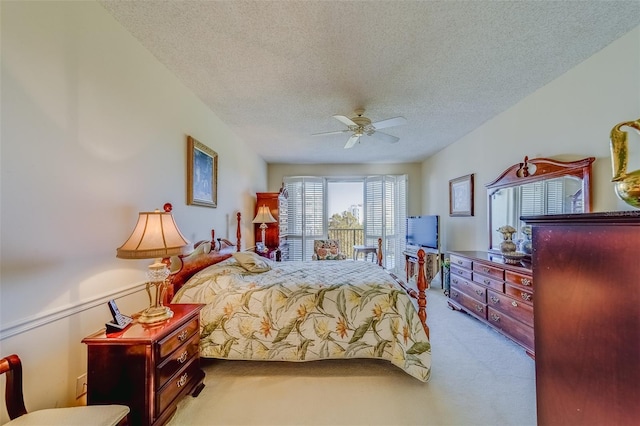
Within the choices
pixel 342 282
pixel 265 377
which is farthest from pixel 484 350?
pixel 265 377

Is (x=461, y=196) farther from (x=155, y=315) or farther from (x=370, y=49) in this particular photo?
(x=155, y=315)

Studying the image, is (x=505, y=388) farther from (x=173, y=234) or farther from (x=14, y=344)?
(x=14, y=344)

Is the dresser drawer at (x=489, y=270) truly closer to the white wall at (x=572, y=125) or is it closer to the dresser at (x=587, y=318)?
the white wall at (x=572, y=125)

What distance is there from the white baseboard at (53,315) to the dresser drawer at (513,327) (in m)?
3.35

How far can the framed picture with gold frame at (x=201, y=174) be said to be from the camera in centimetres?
271

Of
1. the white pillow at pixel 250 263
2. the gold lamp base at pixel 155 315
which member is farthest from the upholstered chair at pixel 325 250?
the gold lamp base at pixel 155 315

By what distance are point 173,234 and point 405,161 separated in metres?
5.40

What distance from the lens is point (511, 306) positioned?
264 cm

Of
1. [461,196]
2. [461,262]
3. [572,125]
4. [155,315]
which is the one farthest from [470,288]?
[155,315]

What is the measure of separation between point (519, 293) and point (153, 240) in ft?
10.1

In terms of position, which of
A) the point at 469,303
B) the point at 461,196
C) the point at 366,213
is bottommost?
the point at 469,303

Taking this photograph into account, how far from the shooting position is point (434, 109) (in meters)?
3.23

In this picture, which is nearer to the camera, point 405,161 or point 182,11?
point 182,11

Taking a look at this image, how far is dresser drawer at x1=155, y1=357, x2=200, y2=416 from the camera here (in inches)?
60.8
